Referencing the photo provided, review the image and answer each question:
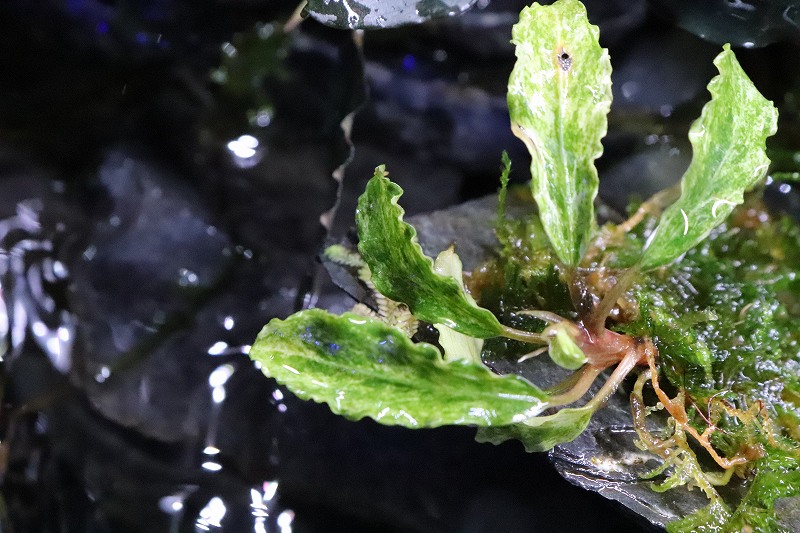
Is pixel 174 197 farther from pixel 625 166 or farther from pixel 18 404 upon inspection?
pixel 625 166

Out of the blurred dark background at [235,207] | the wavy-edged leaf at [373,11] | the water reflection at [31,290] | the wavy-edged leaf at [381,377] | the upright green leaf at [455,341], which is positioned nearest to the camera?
the wavy-edged leaf at [381,377]

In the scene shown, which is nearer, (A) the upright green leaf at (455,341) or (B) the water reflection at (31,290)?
(A) the upright green leaf at (455,341)

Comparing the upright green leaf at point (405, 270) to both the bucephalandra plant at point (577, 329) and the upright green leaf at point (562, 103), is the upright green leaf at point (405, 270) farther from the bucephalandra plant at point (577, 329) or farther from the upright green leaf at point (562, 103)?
the upright green leaf at point (562, 103)

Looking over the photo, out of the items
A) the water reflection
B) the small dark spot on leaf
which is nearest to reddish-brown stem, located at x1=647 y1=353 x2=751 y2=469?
the small dark spot on leaf

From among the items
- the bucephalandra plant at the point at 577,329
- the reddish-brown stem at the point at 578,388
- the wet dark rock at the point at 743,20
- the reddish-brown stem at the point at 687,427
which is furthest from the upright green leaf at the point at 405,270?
the wet dark rock at the point at 743,20

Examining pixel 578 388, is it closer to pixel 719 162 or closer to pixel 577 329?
pixel 577 329

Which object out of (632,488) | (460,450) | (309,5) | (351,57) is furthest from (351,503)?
(351,57)
